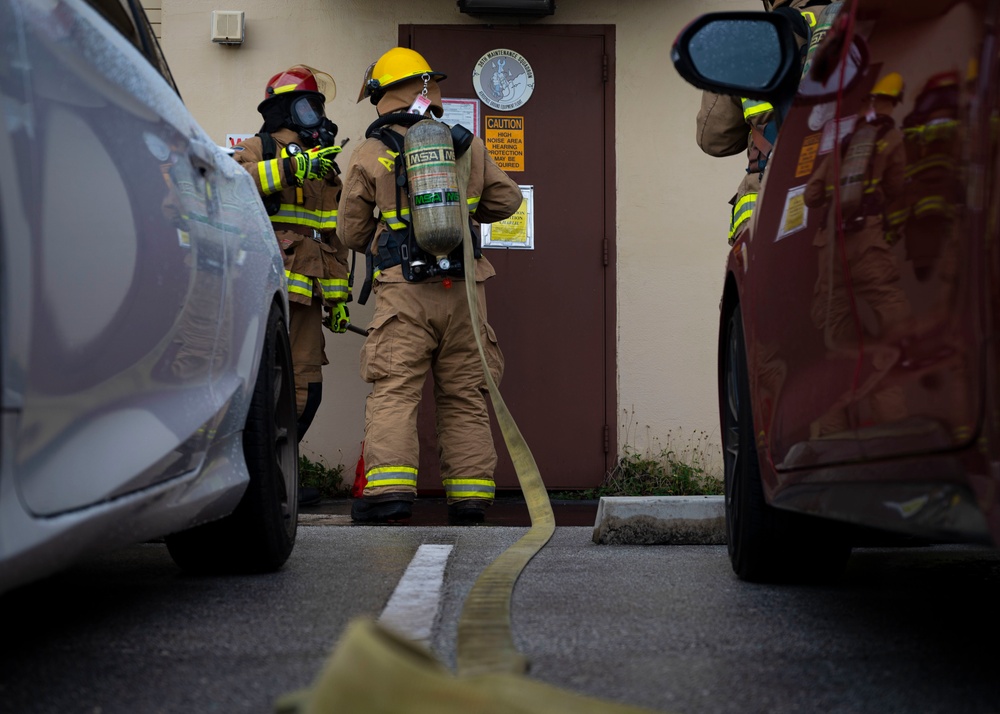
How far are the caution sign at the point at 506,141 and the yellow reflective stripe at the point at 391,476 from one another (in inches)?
89.9

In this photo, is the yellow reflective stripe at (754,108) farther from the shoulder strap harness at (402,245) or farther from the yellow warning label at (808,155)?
the yellow warning label at (808,155)

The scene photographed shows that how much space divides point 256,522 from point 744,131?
106 inches

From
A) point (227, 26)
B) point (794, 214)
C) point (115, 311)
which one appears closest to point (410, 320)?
point (227, 26)

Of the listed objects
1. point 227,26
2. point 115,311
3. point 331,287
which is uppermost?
point 227,26

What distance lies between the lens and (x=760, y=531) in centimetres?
301

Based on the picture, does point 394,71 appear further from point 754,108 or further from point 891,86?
point 891,86

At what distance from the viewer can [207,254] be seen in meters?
2.63

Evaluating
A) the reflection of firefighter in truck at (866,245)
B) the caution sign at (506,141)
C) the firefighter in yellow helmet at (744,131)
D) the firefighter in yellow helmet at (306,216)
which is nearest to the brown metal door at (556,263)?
the caution sign at (506,141)

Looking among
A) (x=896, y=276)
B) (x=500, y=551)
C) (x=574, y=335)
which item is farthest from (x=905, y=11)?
(x=574, y=335)

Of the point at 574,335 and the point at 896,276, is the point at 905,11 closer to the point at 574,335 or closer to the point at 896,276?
the point at 896,276

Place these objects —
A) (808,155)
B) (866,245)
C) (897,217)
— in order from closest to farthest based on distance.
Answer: (897,217) → (866,245) → (808,155)

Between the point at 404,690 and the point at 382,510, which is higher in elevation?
the point at 404,690

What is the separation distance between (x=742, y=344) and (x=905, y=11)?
4.14 ft

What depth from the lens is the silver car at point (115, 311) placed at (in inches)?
64.6
